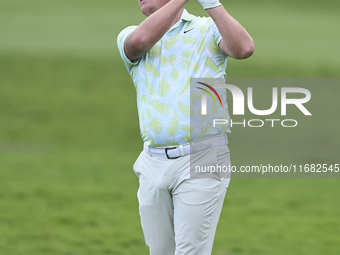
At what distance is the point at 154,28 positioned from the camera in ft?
14.9

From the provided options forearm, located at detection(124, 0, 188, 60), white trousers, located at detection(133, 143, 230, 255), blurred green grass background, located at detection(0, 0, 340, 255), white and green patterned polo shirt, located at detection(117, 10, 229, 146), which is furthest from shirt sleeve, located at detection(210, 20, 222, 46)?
blurred green grass background, located at detection(0, 0, 340, 255)

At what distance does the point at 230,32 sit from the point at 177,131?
27.7 inches

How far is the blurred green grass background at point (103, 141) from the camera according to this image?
10.7 metres

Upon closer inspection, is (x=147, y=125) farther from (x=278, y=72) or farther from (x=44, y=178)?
(x=278, y=72)

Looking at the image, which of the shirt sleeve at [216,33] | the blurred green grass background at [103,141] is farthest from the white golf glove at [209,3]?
the blurred green grass background at [103,141]

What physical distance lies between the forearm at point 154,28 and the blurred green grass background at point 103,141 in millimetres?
5130

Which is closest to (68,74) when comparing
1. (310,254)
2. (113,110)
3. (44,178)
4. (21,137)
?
(113,110)

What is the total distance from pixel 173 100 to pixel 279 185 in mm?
11337

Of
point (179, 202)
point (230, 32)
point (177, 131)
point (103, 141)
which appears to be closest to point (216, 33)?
point (230, 32)

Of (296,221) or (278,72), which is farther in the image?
(278,72)

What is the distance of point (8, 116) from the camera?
70.8 feet

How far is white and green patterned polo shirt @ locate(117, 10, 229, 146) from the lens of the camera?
4.68 metres

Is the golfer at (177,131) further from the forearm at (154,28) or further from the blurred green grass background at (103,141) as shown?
the blurred green grass background at (103,141)

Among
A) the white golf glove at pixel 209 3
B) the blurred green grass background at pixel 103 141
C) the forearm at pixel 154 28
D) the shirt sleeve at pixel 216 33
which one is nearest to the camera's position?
the white golf glove at pixel 209 3
